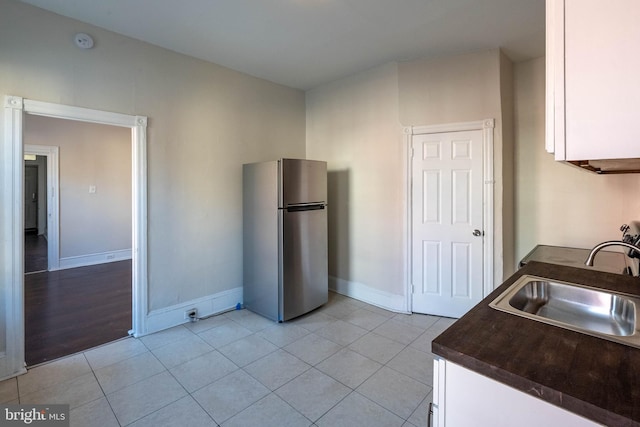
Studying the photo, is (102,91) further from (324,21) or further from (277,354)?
(277,354)

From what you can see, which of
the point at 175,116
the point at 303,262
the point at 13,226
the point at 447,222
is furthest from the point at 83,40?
the point at 447,222

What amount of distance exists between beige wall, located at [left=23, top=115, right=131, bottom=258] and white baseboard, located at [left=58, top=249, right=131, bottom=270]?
68 millimetres

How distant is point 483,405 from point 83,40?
344 cm

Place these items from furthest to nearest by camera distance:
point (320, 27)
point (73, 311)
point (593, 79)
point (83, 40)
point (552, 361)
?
point (73, 311), point (320, 27), point (83, 40), point (552, 361), point (593, 79)

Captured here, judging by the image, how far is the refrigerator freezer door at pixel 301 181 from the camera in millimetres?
2953

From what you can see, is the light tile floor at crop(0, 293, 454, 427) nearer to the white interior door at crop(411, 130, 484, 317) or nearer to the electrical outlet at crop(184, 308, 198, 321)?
the electrical outlet at crop(184, 308, 198, 321)

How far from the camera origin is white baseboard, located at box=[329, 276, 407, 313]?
3.28 meters

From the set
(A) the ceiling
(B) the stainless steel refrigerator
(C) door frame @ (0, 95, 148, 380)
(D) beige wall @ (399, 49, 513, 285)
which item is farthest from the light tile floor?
(A) the ceiling

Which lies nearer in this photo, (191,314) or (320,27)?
(320,27)

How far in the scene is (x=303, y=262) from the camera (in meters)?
3.15

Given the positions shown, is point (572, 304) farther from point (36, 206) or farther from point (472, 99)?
point (36, 206)

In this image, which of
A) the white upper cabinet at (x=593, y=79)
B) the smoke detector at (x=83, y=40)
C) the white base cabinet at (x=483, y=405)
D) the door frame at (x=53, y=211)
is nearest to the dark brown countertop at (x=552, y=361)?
the white base cabinet at (x=483, y=405)

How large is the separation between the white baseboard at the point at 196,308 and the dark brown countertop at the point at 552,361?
9.20 ft

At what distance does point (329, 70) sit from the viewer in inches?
135
